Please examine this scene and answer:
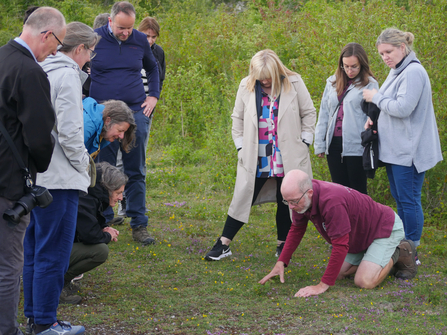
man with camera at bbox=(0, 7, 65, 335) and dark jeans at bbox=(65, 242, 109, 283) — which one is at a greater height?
man with camera at bbox=(0, 7, 65, 335)

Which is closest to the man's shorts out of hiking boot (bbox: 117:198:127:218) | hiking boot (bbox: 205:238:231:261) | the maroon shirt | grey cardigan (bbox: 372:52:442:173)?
the maroon shirt

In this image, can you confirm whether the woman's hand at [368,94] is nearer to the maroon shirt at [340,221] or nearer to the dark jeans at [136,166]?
the maroon shirt at [340,221]

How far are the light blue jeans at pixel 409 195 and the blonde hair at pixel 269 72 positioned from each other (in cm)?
131

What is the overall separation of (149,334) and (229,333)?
1.84 ft

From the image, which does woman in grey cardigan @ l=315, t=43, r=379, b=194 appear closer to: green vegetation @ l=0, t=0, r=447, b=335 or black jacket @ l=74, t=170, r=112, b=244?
green vegetation @ l=0, t=0, r=447, b=335

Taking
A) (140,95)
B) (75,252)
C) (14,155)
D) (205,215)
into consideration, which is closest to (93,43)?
(14,155)

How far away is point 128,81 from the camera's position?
17.1 ft

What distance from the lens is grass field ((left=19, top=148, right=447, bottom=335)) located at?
355cm

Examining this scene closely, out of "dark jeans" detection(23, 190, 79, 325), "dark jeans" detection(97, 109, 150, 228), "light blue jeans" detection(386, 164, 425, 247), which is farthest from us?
"dark jeans" detection(97, 109, 150, 228)

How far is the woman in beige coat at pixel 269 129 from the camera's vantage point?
480 cm

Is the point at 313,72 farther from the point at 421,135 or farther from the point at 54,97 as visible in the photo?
the point at 54,97

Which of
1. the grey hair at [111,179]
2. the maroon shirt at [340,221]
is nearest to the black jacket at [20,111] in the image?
the grey hair at [111,179]

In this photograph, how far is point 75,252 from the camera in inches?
151

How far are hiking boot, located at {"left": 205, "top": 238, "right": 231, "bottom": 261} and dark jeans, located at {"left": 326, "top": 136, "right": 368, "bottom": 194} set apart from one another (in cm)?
137
